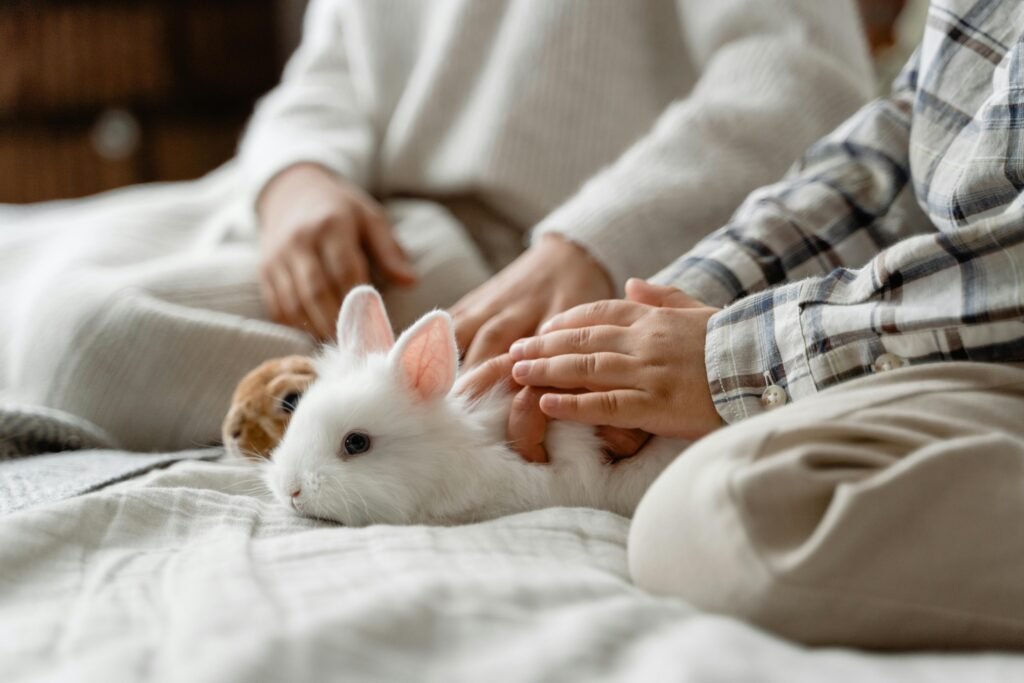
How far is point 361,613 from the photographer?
1.41 ft

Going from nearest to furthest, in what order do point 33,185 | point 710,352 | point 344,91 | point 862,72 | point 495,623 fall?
1. point 495,623
2. point 710,352
3. point 862,72
4. point 344,91
5. point 33,185

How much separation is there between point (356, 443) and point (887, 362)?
0.35m

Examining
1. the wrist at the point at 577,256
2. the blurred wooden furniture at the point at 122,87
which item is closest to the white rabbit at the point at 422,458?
the wrist at the point at 577,256

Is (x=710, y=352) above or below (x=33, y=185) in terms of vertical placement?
above

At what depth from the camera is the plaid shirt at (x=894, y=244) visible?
56 centimetres

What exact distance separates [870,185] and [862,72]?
322 mm

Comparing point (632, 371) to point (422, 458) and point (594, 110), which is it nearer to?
point (422, 458)

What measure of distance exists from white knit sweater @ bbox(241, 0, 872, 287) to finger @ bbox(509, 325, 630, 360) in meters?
0.21

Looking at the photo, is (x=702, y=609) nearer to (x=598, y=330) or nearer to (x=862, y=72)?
(x=598, y=330)

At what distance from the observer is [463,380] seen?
0.74 metres

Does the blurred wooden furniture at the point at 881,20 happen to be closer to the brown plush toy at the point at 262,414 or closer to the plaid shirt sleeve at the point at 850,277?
the plaid shirt sleeve at the point at 850,277

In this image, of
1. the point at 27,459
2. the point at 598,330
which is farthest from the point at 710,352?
the point at 27,459

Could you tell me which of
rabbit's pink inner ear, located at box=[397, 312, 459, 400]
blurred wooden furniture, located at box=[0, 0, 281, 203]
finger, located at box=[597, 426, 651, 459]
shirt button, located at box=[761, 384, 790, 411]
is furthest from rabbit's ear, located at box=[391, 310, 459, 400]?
blurred wooden furniture, located at box=[0, 0, 281, 203]

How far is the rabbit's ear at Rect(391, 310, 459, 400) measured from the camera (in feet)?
2.25
